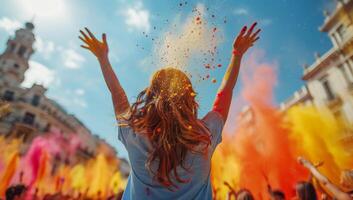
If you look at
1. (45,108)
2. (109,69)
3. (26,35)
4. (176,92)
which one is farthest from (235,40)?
(26,35)

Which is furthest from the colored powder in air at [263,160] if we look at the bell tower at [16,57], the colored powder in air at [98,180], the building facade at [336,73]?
the bell tower at [16,57]

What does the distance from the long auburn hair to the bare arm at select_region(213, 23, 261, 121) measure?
189 millimetres

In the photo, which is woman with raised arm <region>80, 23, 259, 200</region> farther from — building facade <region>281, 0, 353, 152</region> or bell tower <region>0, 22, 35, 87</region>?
bell tower <region>0, 22, 35, 87</region>

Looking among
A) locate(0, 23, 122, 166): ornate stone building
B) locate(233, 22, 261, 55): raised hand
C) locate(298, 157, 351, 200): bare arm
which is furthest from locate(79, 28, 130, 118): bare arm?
locate(0, 23, 122, 166): ornate stone building

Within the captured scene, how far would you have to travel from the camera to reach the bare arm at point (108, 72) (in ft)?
5.53

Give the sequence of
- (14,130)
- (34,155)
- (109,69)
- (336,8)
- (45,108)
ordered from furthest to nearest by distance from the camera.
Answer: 1. (45,108)
2. (14,130)
3. (34,155)
4. (336,8)
5. (109,69)

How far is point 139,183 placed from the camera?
142 centimetres

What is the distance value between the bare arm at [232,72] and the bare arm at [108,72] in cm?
65

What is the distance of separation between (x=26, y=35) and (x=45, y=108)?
1284 cm

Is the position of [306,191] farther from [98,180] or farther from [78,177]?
[78,177]

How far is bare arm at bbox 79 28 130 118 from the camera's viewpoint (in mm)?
1686

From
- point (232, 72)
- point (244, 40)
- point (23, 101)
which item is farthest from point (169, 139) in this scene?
point (23, 101)

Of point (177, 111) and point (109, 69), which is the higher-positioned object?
point (109, 69)

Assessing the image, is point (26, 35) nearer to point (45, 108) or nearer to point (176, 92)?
point (45, 108)
